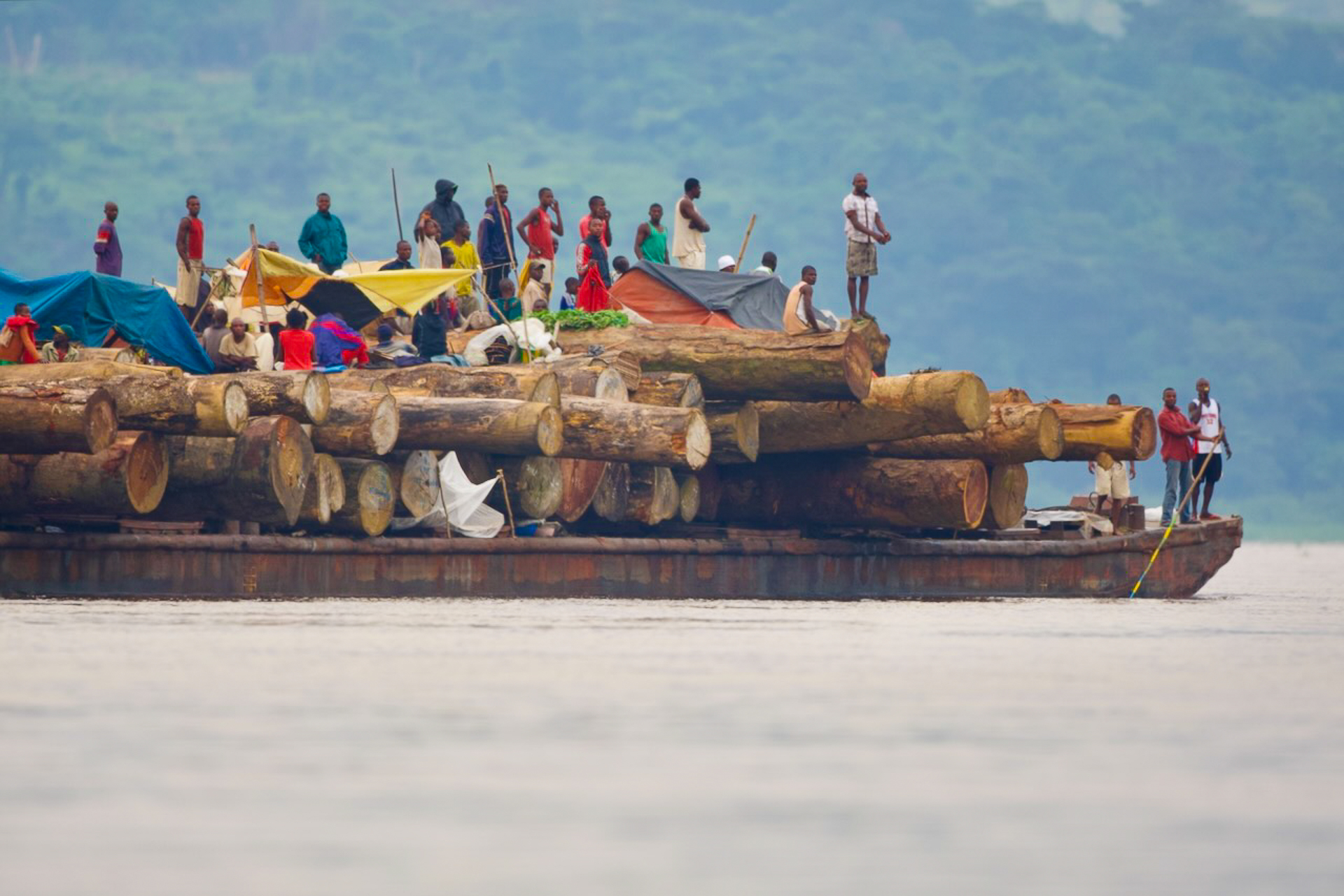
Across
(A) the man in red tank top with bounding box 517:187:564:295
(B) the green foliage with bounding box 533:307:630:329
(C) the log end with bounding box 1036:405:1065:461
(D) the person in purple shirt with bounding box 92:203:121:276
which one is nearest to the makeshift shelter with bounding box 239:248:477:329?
(B) the green foliage with bounding box 533:307:630:329

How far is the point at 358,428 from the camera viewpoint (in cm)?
1966

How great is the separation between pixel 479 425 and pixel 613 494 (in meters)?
2.51

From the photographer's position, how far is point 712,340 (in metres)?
22.6

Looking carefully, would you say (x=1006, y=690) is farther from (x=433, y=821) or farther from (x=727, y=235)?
(x=727, y=235)

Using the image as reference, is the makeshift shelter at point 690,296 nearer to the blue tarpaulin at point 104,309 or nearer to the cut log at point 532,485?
the blue tarpaulin at point 104,309

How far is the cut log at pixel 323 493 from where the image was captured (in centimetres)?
1953

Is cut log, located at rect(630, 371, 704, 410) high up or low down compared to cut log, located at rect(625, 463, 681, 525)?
up

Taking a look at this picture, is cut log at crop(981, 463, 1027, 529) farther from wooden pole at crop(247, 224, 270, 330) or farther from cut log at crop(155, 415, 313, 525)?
cut log at crop(155, 415, 313, 525)

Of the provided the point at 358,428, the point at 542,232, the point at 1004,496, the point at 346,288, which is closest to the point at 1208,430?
the point at 1004,496

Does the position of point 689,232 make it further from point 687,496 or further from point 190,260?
point 687,496

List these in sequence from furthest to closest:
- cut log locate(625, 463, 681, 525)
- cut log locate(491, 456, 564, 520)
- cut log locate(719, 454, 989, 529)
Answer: cut log locate(719, 454, 989, 529), cut log locate(625, 463, 681, 525), cut log locate(491, 456, 564, 520)

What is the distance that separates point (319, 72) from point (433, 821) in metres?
144

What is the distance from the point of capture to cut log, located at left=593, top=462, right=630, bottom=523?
73.5 ft

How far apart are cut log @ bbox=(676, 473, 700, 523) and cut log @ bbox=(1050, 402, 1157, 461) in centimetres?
371
